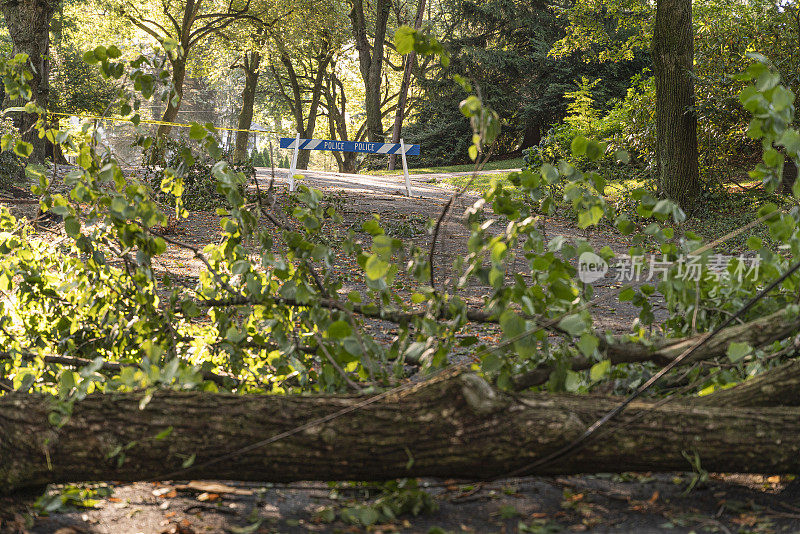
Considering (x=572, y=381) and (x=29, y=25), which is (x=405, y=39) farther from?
(x=29, y=25)

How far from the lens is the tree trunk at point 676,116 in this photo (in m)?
10.7

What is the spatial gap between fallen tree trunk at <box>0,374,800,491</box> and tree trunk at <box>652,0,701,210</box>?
905 cm

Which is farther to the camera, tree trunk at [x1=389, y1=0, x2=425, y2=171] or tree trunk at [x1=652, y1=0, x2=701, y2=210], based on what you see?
tree trunk at [x1=389, y1=0, x2=425, y2=171]

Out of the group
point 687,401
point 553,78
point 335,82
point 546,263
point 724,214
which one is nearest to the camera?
point 687,401

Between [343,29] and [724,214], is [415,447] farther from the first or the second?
[343,29]

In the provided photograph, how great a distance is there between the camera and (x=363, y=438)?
7.36ft

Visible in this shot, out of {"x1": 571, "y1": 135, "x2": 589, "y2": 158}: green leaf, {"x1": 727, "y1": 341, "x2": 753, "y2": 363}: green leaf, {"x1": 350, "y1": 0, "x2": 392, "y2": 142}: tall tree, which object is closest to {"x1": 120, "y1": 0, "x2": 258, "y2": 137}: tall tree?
{"x1": 350, "y1": 0, "x2": 392, "y2": 142}: tall tree

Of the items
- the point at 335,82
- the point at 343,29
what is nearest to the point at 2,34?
the point at 335,82

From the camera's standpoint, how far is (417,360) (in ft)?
9.39

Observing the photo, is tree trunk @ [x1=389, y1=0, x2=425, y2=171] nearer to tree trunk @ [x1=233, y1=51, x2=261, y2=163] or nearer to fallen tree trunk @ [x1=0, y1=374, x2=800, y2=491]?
tree trunk @ [x1=233, y1=51, x2=261, y2=163]

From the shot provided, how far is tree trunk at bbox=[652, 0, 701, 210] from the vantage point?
10.7 metres

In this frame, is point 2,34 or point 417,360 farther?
point 2,34

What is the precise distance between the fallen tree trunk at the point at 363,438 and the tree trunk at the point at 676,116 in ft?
29.7

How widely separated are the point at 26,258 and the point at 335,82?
30.9 meters
